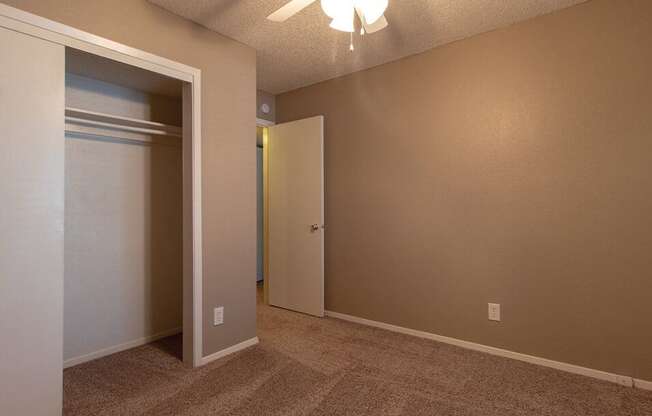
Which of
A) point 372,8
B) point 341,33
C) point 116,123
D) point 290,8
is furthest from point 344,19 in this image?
point 116,123

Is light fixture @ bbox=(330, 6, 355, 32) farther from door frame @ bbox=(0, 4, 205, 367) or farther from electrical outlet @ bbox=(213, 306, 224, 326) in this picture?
electrical outlet @ bbox=(213, 306, 224, 326)

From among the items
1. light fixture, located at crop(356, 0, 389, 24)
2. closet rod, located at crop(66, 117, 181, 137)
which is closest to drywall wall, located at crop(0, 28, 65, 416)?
closet rod, located at crop(66, 117, 181, 137)

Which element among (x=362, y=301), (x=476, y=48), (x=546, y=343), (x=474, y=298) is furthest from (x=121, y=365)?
(x=476, y=48)

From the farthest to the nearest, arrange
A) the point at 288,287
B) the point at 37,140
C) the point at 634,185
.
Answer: the point at 288,287
the point at 634,185
the point at 37,140

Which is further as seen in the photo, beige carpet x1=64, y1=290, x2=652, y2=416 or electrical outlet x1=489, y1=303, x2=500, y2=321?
electrical outlet x1=489, y1=303, x2=500, y2=321

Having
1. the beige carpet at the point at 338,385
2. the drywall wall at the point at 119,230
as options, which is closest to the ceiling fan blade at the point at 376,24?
the drywall wall at the point at 119,230

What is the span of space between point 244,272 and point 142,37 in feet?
5.71

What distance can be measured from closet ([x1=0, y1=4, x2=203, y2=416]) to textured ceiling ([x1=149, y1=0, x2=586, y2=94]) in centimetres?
47

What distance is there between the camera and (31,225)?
5.51 ft

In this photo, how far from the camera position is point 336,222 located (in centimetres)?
345

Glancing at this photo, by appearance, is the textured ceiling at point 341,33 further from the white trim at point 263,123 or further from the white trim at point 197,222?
the white trim at point 263,123

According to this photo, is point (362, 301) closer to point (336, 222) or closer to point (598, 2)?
point (336, 222)

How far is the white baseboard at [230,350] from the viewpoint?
96.1 inches

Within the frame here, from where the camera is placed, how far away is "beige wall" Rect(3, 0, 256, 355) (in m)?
2.23
